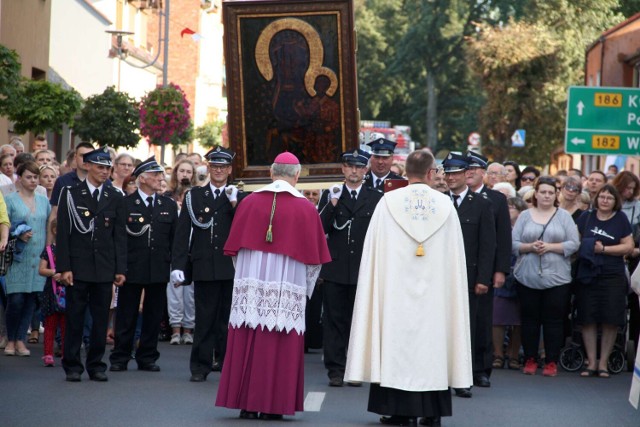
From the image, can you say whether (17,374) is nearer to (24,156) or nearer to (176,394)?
(176,394)

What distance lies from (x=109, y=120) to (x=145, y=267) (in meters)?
12.2

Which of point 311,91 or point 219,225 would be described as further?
point 311,91

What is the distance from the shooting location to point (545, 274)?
14875 mm

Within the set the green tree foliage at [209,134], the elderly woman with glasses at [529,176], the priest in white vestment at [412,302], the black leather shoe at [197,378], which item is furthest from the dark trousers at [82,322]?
the green tree foliage at [209,134]

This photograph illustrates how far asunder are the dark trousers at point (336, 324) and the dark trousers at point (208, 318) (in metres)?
0.95

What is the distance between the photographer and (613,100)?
80.8 feet

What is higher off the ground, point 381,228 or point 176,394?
point 381,228

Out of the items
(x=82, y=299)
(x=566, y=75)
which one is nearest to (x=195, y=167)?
(x=82, y=299)

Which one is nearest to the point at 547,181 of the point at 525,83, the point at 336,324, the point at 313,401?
the point at 336,324

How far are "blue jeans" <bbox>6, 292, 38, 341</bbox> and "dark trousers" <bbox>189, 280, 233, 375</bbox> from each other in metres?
2.48

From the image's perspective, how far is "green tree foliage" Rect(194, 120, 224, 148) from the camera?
177 ft

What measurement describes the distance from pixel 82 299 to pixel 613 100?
14.4 m

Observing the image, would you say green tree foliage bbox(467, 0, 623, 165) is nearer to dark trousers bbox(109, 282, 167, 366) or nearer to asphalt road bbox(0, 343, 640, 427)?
asphalt road bbox(0, 343, 640, 427)

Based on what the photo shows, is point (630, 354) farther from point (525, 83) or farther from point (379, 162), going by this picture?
point (525, 83)
